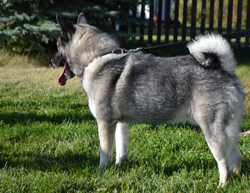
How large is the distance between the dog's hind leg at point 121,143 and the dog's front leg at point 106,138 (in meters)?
0.18

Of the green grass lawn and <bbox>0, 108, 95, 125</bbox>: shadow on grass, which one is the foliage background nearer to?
the green grass lawn

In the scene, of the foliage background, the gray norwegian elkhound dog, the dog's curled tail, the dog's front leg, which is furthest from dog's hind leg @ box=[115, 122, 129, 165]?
the foliage background

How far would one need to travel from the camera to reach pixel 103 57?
280cm

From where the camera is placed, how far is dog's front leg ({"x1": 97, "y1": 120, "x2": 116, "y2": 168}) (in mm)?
2688

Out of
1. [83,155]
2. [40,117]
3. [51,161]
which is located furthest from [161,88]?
[40,117]

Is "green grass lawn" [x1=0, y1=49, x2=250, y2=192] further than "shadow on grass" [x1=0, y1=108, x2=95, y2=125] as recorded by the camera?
No

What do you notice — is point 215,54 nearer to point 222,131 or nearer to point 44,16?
point 222,131

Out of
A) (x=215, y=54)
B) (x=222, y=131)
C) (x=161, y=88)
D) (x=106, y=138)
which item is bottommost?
(x=106, y=138)

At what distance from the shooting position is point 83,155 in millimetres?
3045

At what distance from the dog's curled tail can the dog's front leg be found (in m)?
1.05

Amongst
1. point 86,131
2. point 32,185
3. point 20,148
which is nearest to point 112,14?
point 86,131

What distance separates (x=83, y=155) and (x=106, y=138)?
491 millimetres

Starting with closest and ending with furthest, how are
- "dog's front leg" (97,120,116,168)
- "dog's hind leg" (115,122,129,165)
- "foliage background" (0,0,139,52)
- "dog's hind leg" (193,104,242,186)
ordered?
"dog's hind leg" (193,104,242,186), "dog's front leg" (97,120,116,168), "dog's hind leg" (115,122,129,165), "foliage background" (0,0,139,52)

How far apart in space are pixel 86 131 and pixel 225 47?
2.03 metres
